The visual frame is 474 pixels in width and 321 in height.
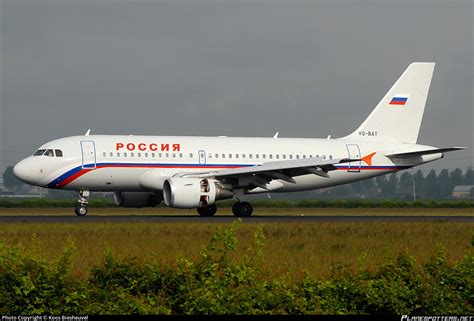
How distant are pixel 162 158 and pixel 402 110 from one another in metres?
15.7

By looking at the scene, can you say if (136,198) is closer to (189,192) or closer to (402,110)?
(189,192)

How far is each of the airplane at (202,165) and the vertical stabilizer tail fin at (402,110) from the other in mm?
879

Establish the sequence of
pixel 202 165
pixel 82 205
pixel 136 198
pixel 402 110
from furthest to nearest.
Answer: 1. pixel 402 110
2. pixel 136 198
3. pixel 202 165
4. pixel 82 205

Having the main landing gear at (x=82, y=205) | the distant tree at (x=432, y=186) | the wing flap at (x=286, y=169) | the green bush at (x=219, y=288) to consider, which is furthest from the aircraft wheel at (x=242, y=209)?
the distant tree at (x=432, y=186)

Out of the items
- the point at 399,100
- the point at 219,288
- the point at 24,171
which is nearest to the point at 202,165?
the point at 24,171

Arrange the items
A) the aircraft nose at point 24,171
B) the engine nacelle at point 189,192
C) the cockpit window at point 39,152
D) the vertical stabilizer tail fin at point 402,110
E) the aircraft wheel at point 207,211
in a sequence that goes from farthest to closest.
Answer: the vertical stabilizer tail fin at point 402,110 < the aircraft wheel at point 207,211 < the cockpit window at point 39,152 < the aircraft nose at point 24,171 < the engine nacelle at point 189,192

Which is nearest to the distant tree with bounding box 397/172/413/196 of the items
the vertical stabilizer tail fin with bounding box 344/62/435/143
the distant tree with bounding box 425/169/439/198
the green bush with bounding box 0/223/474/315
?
the distant tree with bounding box 425/169/439/198

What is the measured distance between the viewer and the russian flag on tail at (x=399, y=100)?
5247cm

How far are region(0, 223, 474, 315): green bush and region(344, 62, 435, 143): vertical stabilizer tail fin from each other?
116 feet

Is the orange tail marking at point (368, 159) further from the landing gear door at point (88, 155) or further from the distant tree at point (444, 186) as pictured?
the distant tree at point (444, 186)

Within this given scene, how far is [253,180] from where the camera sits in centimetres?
4441

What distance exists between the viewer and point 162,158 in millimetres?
44281

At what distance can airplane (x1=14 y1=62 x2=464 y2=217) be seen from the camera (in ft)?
141

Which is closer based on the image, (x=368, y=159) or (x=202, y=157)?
(x=202, y=157)
